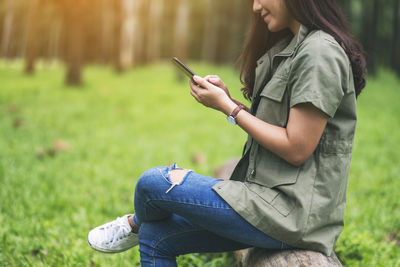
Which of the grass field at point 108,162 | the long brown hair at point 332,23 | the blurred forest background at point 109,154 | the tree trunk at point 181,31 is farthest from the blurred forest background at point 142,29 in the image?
the long brown hair at point 332,23

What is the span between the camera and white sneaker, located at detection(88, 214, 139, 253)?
218 cm

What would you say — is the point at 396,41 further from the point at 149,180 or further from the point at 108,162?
the point at 149,180

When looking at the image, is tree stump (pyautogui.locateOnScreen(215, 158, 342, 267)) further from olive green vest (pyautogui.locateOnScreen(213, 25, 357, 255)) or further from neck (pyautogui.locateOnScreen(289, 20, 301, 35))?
neck (pyautogui.locateOnScreen(289, 20, 301, 35))

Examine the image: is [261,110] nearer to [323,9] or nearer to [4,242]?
[323,9]

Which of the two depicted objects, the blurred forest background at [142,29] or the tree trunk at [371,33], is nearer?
the blurred forest background at [142,29]

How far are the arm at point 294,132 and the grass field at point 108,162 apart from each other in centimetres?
140

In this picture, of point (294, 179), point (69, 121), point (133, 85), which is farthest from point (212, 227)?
point (133, 85)

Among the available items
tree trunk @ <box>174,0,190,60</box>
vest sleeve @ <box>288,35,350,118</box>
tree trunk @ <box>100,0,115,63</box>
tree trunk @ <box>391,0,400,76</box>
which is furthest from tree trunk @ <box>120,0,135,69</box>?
vest sleeve @ <box>288,35,350,118</box>

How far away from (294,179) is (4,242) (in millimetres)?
2305

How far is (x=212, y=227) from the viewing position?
1.85 metres

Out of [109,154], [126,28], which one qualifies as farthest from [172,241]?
[126,28]

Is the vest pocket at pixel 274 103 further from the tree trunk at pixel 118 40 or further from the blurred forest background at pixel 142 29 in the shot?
the tree trunk at pixel 118 40

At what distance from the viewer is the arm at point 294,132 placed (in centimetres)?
163

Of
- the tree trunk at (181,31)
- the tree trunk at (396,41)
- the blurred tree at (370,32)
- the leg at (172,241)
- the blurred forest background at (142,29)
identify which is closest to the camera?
the leg at (172,241)
